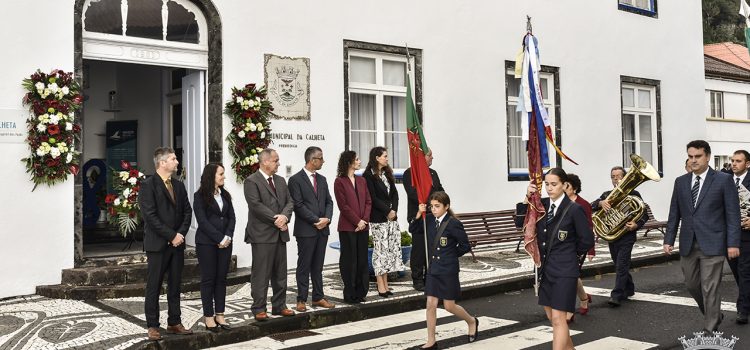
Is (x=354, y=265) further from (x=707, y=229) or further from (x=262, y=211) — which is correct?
(x=707, y=229)

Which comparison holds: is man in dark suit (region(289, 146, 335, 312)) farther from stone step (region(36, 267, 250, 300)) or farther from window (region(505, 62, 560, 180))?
window (region(505, 62, 560, 180))

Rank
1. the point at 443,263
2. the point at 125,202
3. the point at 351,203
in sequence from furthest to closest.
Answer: the point at 125,202
the point at 351,203
the point at 443,263

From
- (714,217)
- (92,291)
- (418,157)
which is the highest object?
(418,157)

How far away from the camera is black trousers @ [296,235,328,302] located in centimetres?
808

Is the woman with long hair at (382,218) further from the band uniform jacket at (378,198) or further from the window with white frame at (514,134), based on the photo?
the window with white frame at (514,134)

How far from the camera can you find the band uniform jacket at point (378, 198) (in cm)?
884

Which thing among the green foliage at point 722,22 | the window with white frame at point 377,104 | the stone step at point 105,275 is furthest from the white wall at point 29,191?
the green foliage at point 722,22

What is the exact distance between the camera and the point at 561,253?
5523mm

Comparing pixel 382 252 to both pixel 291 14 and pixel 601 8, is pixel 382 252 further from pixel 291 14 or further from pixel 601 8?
pixel 601 8

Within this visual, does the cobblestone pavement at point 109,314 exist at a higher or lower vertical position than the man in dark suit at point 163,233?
lower

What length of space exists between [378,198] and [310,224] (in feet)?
3.59

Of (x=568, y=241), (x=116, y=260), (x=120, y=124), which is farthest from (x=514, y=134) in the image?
A: (x=568, y=241)

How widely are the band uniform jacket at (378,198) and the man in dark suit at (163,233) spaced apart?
259 centimetres

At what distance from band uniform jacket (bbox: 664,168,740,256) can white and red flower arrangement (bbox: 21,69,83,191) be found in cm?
731
